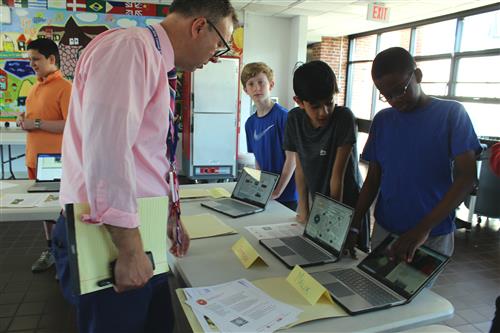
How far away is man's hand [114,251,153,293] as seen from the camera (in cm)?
91

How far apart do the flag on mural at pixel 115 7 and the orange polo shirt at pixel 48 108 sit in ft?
9.97

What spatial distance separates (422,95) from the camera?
139 cm

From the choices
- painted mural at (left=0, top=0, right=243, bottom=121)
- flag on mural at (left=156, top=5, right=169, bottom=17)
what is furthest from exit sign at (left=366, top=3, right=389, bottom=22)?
painted mural at (left=0, top=0, right=243, bottom=121)

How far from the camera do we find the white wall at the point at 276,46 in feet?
20.8

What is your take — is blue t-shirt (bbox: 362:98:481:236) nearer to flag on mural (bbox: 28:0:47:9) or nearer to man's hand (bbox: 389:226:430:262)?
man's hand (bbox: 389:226:430:262)

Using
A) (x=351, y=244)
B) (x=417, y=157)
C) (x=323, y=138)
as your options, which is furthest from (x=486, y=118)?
(x=351, y=244)

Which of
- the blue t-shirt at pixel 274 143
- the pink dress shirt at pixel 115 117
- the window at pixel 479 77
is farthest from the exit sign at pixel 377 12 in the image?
the pink dress shirt at pixel 115 117

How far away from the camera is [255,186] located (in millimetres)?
2191

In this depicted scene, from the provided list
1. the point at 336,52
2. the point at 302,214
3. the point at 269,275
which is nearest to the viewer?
the point at 269,275

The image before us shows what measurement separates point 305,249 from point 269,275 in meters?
0.26

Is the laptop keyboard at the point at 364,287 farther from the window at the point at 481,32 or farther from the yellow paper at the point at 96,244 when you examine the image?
the window at the point at 481,32

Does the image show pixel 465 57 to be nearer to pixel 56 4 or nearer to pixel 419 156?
pixel 419 156

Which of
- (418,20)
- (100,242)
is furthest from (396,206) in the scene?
(418,20)

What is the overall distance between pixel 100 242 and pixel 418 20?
7.38 meters
